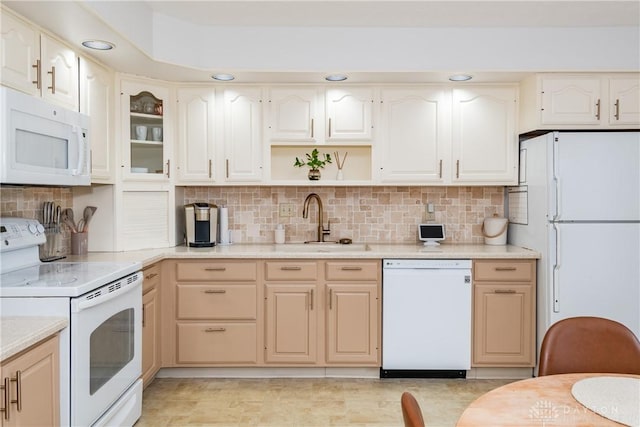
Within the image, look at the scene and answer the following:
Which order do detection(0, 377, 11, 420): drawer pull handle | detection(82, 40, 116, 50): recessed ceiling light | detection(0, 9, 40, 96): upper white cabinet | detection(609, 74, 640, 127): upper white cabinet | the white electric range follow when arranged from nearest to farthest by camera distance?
detection(0, 377, 11, 420): drawer pull handle, the white electric range, detection(0, 9, 40, 96): upper white cabinet, detection(82, 40, 116, 50): recessed ceiling light, detection(609, 74, 640, 127): upper white cabinet

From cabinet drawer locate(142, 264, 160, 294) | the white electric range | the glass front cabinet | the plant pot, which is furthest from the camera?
the plant pot

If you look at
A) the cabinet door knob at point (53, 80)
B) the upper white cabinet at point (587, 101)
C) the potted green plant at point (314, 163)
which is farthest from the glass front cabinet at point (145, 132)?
the upper white cabinet at point (587, 101)

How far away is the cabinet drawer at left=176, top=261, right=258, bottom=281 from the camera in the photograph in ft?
11.2

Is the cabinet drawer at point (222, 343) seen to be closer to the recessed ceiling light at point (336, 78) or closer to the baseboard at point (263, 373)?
the baseboard at point (263, 373)

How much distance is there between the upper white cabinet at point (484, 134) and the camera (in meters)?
3.67

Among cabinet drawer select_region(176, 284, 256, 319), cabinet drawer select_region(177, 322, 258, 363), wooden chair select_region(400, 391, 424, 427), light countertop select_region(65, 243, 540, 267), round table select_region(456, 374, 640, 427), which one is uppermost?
light countertop select_region(65, 243, 540, 267)

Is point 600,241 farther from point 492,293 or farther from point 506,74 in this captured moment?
point 506,74

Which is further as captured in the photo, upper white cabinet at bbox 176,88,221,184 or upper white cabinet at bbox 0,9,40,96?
upper white cabinet at bbox 176,88,221,184

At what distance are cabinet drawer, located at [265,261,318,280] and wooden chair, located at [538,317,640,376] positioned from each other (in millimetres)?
1758

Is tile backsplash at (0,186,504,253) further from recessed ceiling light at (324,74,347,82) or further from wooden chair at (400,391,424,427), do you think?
wooden chair at (400,391,424,427)

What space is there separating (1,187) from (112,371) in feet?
3.82

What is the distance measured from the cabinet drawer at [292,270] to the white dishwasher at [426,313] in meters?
0.50

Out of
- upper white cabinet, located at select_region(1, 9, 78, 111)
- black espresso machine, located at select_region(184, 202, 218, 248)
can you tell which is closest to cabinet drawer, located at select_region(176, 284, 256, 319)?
black espresso machine, located at select_region(184, 202, 218, 248)

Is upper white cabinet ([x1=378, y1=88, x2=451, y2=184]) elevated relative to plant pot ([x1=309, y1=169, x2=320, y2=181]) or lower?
elevated
